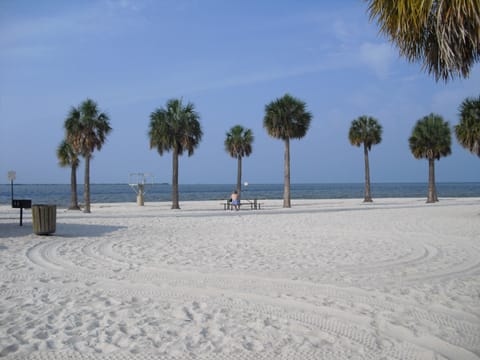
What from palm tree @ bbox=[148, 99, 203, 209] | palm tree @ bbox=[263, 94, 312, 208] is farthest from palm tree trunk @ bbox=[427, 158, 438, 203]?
palm tree @ bbox=[148, 99, 203, 209]

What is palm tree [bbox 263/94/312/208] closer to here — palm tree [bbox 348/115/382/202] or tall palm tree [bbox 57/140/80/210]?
palm tree [bbox 348/115/382/202]

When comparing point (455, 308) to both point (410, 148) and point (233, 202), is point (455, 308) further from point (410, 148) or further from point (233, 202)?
point (410, 148)

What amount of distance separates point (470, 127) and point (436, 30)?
20.2m

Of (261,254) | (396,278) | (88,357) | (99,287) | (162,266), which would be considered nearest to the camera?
(88,357)

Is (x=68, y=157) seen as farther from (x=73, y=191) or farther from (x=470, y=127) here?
(x=470, y=127)

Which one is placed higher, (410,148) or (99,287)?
(410,148)

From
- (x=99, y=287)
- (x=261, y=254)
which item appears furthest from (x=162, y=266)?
(x=261, y=254)

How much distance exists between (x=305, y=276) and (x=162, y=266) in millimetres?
2713

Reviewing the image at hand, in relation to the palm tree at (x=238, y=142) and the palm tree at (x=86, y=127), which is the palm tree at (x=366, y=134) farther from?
the palm tree at (x=86, y=127)

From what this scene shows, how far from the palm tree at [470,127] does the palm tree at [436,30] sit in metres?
18.5

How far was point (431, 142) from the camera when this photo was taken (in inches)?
1507

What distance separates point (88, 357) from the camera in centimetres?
369

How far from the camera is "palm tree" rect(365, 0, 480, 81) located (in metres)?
5.32

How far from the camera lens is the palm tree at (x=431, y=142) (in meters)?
38.0
